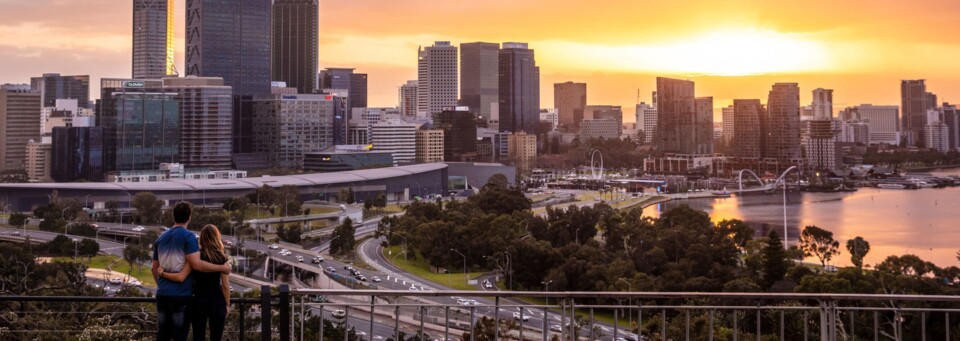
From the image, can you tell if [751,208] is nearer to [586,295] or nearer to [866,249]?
[866,249]

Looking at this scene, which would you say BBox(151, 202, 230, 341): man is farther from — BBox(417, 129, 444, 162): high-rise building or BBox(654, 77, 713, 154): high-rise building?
BBox(654, 77, 713, 154): high-rise building

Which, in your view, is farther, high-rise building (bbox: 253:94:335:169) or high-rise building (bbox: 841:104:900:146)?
high-rise building (bbox: 841:104:900:146)

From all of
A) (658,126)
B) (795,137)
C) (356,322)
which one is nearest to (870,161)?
(795,137)

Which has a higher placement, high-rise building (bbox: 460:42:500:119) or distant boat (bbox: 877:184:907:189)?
high-rise building (bbox: 460:42:500:119)

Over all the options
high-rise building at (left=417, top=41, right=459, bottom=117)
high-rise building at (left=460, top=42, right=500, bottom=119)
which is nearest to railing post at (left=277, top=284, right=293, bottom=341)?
high-rise building at (left=460, top=42, right=500, bottom=119)

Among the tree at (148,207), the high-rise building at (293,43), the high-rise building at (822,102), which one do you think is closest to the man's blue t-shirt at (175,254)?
the tree at (148,207)

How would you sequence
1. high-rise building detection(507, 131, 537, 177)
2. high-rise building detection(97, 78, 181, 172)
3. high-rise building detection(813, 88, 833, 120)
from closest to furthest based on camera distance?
1. high-rise building detection(97, 78, 181, 172)
2. high-rise building detection(507, 131, 537, 177)
3. high-rise building detection(813, 88, 833, 120)

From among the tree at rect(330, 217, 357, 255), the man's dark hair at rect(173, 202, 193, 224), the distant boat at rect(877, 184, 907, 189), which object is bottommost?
the tree at rect(330, 217, 357, 255)
